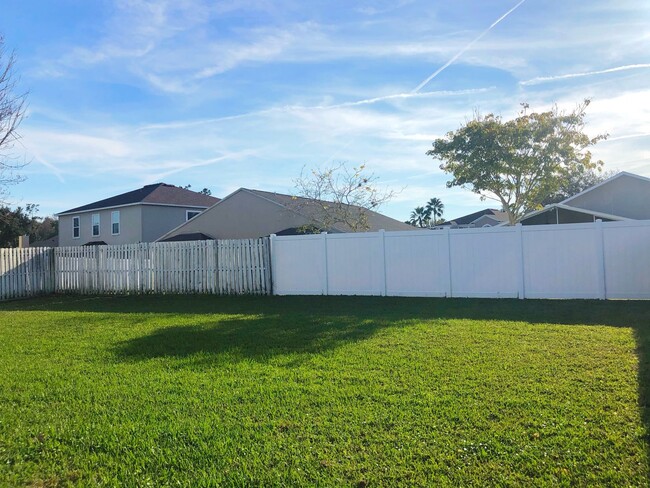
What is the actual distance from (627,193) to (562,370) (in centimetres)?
1976

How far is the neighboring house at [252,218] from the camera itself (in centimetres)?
2275

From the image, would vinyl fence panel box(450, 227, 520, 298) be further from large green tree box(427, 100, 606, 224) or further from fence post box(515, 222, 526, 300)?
large green tree box(427, 100, 606, 224)

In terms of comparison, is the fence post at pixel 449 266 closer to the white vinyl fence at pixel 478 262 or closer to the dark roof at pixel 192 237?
the white vinyl fence at pixel 478 262

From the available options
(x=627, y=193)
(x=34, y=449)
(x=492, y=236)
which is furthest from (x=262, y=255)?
(x=627, y=193)

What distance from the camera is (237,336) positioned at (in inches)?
310

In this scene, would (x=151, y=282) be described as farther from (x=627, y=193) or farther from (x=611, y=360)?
(x=627, y=193)

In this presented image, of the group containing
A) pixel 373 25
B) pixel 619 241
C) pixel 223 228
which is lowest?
pixel 619 241

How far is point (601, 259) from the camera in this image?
10.8 meters

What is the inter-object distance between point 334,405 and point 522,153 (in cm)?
2205

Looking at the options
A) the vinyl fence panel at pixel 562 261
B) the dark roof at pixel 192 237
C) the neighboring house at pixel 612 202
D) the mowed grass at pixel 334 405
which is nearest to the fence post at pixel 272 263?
the mowed grass at pixel 334 405

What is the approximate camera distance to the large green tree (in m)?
23.3

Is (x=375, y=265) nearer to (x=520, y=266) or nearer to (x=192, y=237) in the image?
(x=520, y=266)

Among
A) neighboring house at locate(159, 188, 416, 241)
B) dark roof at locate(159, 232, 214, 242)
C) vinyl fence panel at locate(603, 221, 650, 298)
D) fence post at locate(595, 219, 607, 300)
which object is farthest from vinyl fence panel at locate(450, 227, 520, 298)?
dark roof at locate(159, 232, 214, 242)

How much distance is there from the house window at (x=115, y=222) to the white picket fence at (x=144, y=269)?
11.4 m
